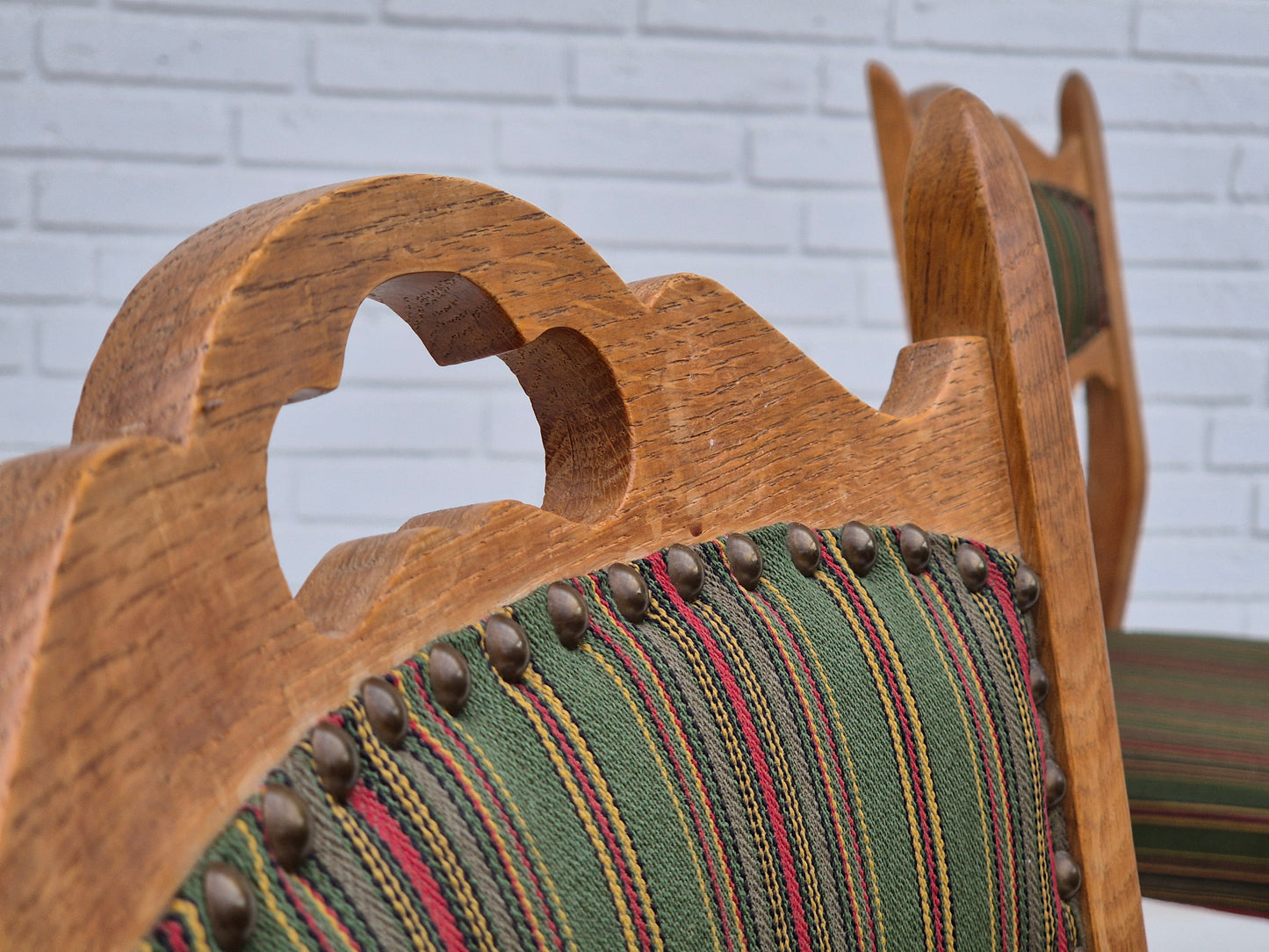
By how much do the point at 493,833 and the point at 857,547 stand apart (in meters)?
0.13

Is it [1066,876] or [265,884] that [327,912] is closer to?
[265,884]

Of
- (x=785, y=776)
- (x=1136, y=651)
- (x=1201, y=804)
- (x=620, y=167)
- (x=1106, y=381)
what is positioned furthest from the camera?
(x=620, y=167)

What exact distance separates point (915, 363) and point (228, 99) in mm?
1136

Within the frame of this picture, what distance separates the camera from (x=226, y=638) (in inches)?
6.4

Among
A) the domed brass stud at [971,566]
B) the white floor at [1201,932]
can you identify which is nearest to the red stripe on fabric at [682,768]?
the domed brass stud at [971,566]

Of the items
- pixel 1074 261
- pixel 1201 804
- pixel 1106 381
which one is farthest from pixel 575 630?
pixel 1106 381

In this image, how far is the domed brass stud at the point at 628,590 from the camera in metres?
0.23

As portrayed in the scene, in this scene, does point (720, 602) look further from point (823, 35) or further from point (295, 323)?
point (823, 35)

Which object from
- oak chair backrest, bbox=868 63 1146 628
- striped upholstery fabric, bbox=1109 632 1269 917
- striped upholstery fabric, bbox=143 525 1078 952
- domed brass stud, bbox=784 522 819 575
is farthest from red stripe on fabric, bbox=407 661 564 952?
oak chair backrest, bbox=868 63 1146 628

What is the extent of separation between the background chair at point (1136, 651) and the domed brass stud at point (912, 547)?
183 millimetres

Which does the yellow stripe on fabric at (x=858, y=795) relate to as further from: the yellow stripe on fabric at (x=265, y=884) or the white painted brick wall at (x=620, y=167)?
the white painted brick wall at (x=620, y=167)

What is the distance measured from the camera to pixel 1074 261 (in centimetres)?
103

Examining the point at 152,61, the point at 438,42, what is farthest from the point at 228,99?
the point at 438,42

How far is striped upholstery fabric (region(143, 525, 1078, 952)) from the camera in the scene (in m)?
0.18
